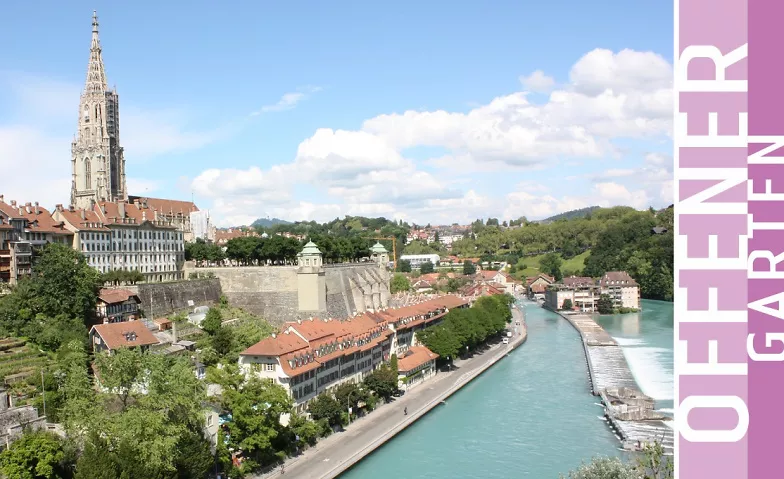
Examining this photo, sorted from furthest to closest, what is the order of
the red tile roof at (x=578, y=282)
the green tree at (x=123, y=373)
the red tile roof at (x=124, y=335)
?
1. the red tile roof at (x=578, y=282)
2. the red tile roof at (x=124, y=335)
3. the green tree at (x=123, y=373)

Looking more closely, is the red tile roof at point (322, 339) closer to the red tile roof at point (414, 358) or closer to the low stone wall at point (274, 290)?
the red tile roof at point (414, 358)

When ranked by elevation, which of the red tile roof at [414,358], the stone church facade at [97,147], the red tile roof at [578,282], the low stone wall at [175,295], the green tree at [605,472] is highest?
the stone church facade at [97,147]

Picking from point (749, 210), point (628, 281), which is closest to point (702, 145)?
point (749, 210)

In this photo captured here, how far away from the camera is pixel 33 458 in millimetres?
17219

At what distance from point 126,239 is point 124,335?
41.6 feet

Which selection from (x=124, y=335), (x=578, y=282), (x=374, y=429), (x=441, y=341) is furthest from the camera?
(x=578, y=282)

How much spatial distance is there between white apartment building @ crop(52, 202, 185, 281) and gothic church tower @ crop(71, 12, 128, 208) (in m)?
7.03

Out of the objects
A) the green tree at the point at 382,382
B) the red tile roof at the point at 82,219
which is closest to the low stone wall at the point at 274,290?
the red tile roof at the point at 82,219

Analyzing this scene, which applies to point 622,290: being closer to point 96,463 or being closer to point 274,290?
point 274,290

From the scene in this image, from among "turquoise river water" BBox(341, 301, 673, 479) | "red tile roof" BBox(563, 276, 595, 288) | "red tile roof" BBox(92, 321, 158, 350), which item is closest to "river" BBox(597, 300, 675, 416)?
"turquoise river water" BBox(341, 301, 673, 479)

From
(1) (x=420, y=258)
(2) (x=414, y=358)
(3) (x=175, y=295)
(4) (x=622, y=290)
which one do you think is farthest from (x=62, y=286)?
(1) (x=420, y=258)

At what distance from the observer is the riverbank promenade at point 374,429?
22.6 meters

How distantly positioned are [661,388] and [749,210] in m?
27.5

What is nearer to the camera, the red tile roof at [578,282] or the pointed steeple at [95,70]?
the pointed steeple at [95,70]
